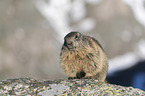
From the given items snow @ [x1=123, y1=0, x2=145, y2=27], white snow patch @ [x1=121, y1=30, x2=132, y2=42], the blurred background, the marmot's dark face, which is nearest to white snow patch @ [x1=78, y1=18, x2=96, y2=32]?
the blurred background

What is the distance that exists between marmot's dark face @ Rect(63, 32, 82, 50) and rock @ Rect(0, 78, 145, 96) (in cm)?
83

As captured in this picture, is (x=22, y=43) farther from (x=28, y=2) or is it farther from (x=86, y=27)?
(x=86, y=27)

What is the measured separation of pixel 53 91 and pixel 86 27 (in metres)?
23.6

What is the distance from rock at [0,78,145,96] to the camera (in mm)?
4355

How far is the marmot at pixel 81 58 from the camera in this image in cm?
533

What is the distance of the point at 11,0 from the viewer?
26.0 meters

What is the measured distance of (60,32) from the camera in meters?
27.8

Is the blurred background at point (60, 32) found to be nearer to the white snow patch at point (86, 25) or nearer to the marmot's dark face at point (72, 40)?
the white snow patch at point (86, 25)

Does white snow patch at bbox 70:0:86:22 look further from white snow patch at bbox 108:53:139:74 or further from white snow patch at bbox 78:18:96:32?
white snow patch at bbox 108:53:139:74

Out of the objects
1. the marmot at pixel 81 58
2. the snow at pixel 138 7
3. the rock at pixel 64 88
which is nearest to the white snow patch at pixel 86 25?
the snow at pixel 138 7

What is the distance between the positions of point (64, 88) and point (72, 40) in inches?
44.4

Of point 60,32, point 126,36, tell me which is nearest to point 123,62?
point 126,36

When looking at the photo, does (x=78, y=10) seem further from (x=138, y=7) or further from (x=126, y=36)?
(x=138, y=7)

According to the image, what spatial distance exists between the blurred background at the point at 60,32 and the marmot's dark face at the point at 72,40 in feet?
60.7
